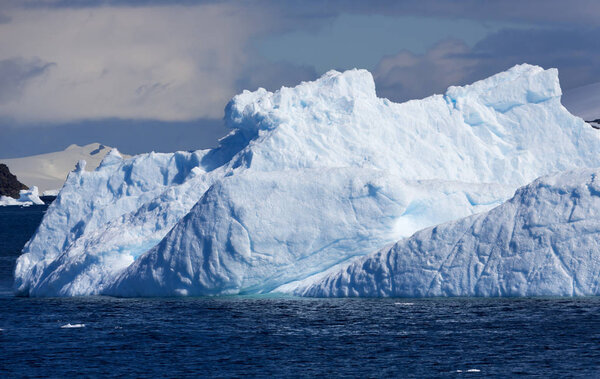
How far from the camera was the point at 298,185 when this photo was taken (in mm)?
38062

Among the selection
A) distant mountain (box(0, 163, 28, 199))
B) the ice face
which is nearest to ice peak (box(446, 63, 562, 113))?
the ice face

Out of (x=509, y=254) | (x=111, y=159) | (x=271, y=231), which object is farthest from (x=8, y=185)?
(x=509, y=254)

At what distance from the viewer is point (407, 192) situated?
125 feet

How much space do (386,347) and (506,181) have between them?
19856 mm

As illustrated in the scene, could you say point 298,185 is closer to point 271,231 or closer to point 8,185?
point 271,231

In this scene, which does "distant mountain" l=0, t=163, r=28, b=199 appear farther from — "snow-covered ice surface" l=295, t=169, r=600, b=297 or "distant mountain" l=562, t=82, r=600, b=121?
"snow-covered ice surface" l=295, t=169, r=600, b=297

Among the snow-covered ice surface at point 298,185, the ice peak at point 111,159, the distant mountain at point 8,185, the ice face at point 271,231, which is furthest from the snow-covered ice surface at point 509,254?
the distant mountain at point 8,185

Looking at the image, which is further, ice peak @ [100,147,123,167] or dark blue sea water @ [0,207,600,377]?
ice peak @ [100,147,123,167]

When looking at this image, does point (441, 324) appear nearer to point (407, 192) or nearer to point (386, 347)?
point (386, 347)

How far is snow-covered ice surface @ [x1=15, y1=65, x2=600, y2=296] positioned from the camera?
37.4 metres

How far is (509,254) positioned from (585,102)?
85.1 meters

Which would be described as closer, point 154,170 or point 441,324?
point 441,324

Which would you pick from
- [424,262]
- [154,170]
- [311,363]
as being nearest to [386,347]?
[311,363]

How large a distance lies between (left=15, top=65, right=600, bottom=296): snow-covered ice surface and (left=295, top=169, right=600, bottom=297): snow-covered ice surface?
8.73 feet
